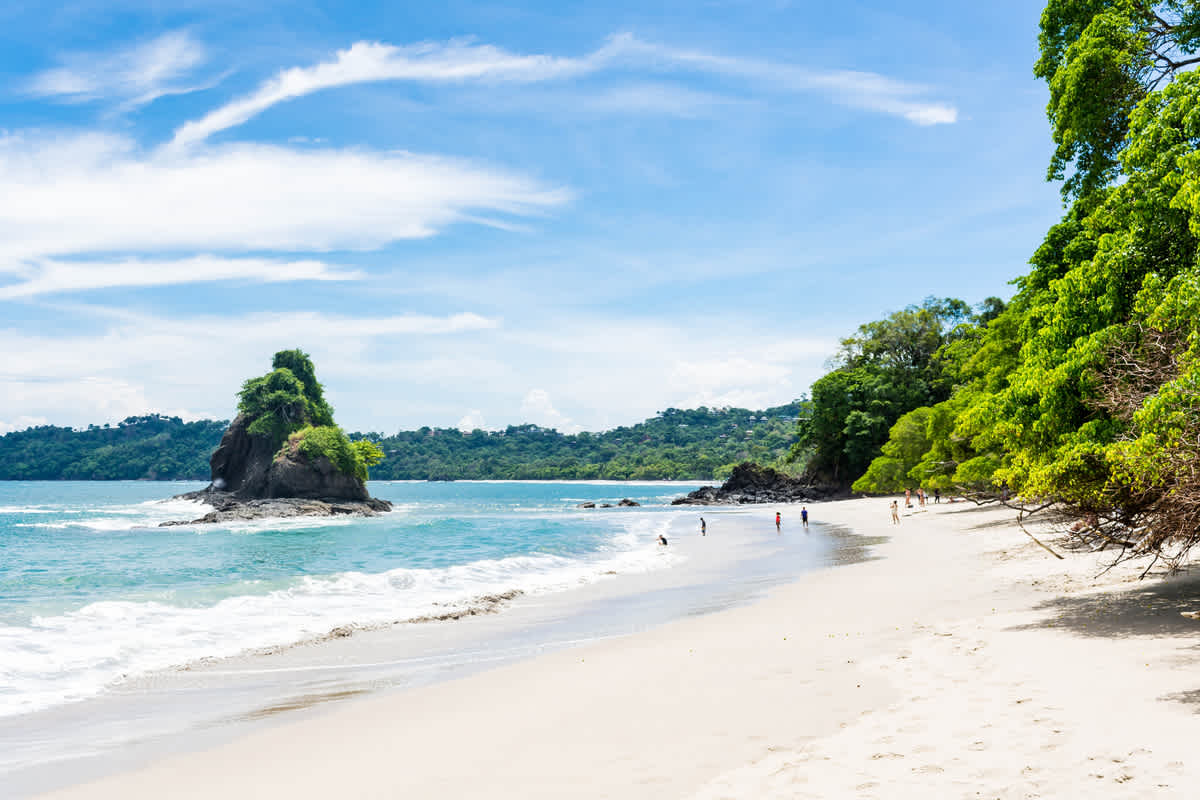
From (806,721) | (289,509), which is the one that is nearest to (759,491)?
(289,509)

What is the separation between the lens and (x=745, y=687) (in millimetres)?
9266

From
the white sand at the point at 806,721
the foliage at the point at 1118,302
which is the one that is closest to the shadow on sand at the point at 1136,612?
the white sand at the point at 806,721

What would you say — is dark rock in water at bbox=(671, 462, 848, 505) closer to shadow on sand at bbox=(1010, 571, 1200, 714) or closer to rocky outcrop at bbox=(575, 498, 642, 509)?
rocky outcrop at bbox=(575, 498, 642, 509)

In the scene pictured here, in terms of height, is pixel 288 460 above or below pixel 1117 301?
below

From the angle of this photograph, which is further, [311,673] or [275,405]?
[275,405]

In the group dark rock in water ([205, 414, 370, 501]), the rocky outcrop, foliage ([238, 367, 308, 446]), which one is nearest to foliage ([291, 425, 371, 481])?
A: dark rock in water ([205, 414, 370, 501])

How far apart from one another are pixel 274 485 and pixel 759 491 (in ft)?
179

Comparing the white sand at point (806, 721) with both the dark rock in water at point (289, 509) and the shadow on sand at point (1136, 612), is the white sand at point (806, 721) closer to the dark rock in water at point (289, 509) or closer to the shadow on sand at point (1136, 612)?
the shadow on sand at point (1136, 612)

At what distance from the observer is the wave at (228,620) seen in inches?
504

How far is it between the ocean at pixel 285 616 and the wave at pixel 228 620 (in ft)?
0.19

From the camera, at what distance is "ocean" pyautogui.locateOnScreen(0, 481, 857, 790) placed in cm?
1055

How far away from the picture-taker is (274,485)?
272ft

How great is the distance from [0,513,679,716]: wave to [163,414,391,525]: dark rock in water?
51997 millimetres

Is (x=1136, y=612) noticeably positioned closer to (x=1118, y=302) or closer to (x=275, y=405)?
(x=1118, y=302)
